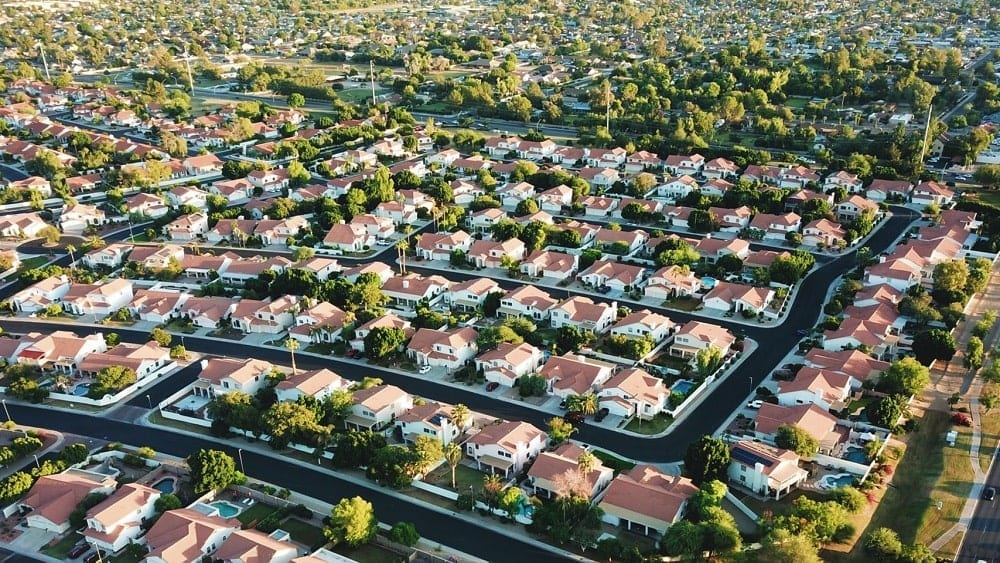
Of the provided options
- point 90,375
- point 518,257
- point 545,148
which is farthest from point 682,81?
point 90,375

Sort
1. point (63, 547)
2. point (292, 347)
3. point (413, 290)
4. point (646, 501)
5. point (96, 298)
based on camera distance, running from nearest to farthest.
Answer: point (646, 501) < point (63, 547) < point (292, 347) < point (413, 290) < point (96, 298)

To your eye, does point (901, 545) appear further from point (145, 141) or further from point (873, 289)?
point (145, 141)

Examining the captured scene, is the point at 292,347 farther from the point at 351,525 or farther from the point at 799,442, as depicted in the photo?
the point at 799,442

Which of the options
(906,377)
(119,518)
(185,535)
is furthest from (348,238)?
(906,377)

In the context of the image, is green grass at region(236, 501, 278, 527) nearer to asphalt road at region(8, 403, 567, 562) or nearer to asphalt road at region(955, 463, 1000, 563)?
asphalt road at region(8, 403, 567, 562)

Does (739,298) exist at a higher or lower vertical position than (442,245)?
higher

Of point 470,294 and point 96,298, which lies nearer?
point 470,294

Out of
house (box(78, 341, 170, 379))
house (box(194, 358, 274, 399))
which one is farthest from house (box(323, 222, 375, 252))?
house (box(194, 358, 274, 399))
